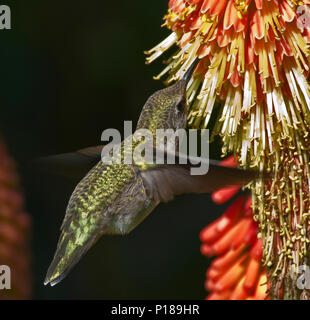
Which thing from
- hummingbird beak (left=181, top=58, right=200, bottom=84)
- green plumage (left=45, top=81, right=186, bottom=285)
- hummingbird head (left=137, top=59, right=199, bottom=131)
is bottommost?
green plumage (left=45, top=81, right=186, bottom=285)

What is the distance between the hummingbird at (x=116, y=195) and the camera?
2096 mm

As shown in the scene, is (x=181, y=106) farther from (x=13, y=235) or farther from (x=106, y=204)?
(x=13, y=235)

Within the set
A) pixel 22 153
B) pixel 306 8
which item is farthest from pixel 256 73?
pixel 22 153

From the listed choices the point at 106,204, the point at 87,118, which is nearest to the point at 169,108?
the point at 106,204

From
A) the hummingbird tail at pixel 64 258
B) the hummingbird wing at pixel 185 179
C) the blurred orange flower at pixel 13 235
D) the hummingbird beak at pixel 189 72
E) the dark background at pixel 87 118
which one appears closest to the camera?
the hummingbird wing at pixel 185 179

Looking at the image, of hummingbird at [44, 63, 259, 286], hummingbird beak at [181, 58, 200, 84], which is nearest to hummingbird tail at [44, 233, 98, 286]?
hummingbird at [44, 63, 259, 286]

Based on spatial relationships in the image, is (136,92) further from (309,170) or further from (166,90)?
(309,170)

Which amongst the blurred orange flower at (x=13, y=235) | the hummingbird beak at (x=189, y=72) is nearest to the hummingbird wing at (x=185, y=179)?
the hummingbird beak at (x=189, y=72)

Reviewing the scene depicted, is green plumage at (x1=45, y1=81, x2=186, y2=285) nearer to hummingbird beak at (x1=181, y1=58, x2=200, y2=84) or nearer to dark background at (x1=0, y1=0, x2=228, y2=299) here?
hummingbird beak at (x1=181, y1=58, x2=200, y2=84)

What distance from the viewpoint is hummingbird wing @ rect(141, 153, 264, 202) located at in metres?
1.81

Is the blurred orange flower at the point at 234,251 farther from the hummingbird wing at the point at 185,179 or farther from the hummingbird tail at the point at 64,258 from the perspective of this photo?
the hummingbird tail at the point at 64,258

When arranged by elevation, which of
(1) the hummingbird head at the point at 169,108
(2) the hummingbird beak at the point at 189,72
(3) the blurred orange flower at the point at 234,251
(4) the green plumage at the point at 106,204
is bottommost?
(3) the blurred orange flower at the point at 234,251

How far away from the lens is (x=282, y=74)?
193 centimetres

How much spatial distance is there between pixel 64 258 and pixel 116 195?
270 mm
